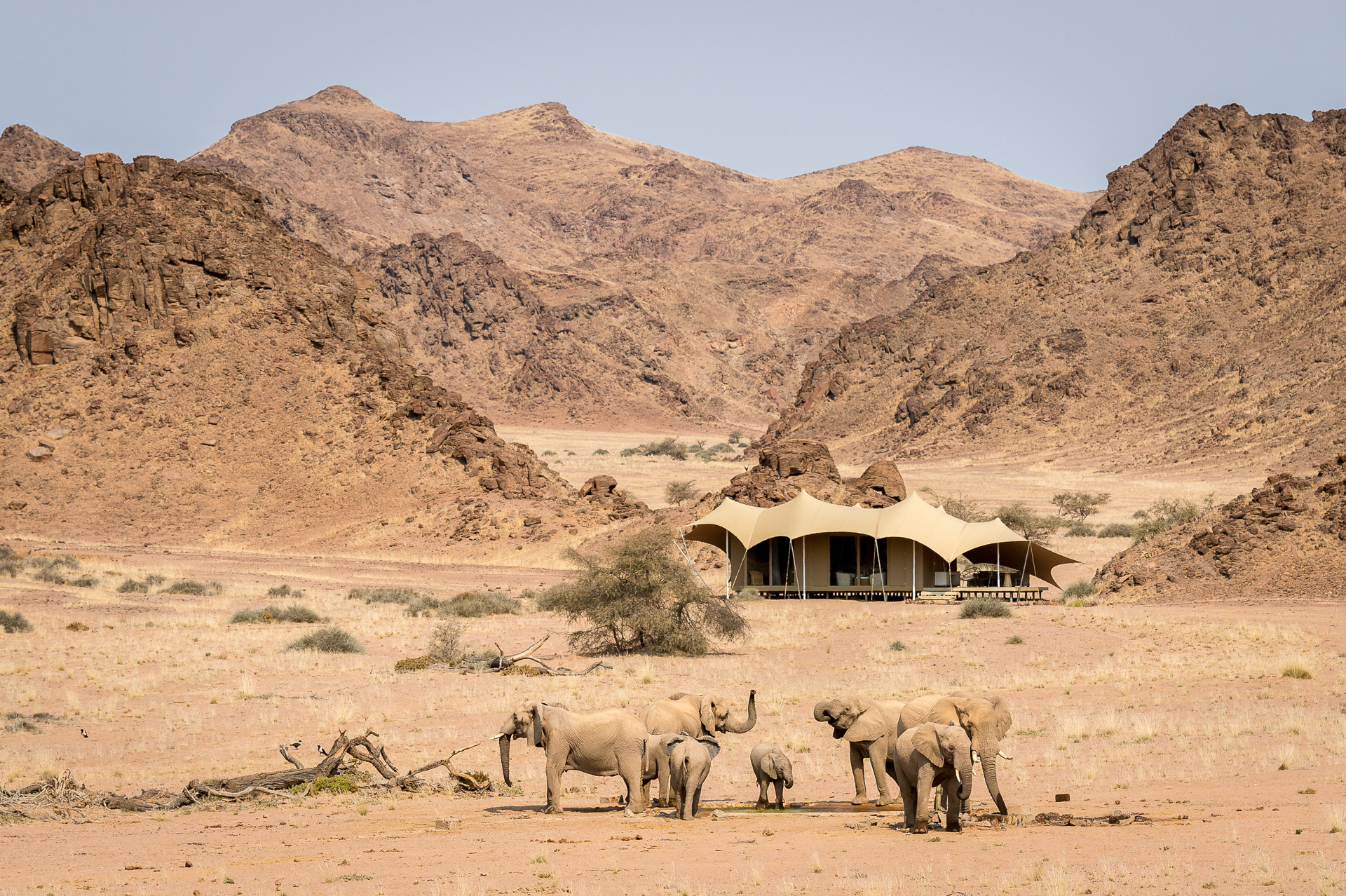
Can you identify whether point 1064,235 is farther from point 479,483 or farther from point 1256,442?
point 479,483

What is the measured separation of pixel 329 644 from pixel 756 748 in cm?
1416

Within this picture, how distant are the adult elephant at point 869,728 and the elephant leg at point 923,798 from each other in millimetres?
1255

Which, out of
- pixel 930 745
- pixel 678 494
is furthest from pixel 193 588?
pixel 930 745

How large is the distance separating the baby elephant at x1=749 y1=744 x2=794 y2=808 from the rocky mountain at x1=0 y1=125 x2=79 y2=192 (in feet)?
485

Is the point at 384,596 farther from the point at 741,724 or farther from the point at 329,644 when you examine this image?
the point at 741,724

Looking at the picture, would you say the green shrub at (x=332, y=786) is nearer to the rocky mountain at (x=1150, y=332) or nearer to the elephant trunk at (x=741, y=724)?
the elephant trunk at (x=741, y=724)

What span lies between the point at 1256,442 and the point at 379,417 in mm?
42512

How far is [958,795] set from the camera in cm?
1012

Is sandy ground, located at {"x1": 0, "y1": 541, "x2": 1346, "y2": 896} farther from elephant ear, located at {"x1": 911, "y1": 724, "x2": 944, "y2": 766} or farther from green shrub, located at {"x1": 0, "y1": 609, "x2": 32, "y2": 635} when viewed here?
green shrub, located at {"x1": 0, "y1": 609, "x2": 32, "y2": 635}

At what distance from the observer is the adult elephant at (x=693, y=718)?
38.1ft

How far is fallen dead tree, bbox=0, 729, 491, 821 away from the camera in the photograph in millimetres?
11766

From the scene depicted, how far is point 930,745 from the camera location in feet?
32.0

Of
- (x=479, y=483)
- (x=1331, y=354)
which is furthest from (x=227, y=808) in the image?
(x=1331, y=354)

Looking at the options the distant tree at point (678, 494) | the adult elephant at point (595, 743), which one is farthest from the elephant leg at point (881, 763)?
the distant tree at point (678, 494)
